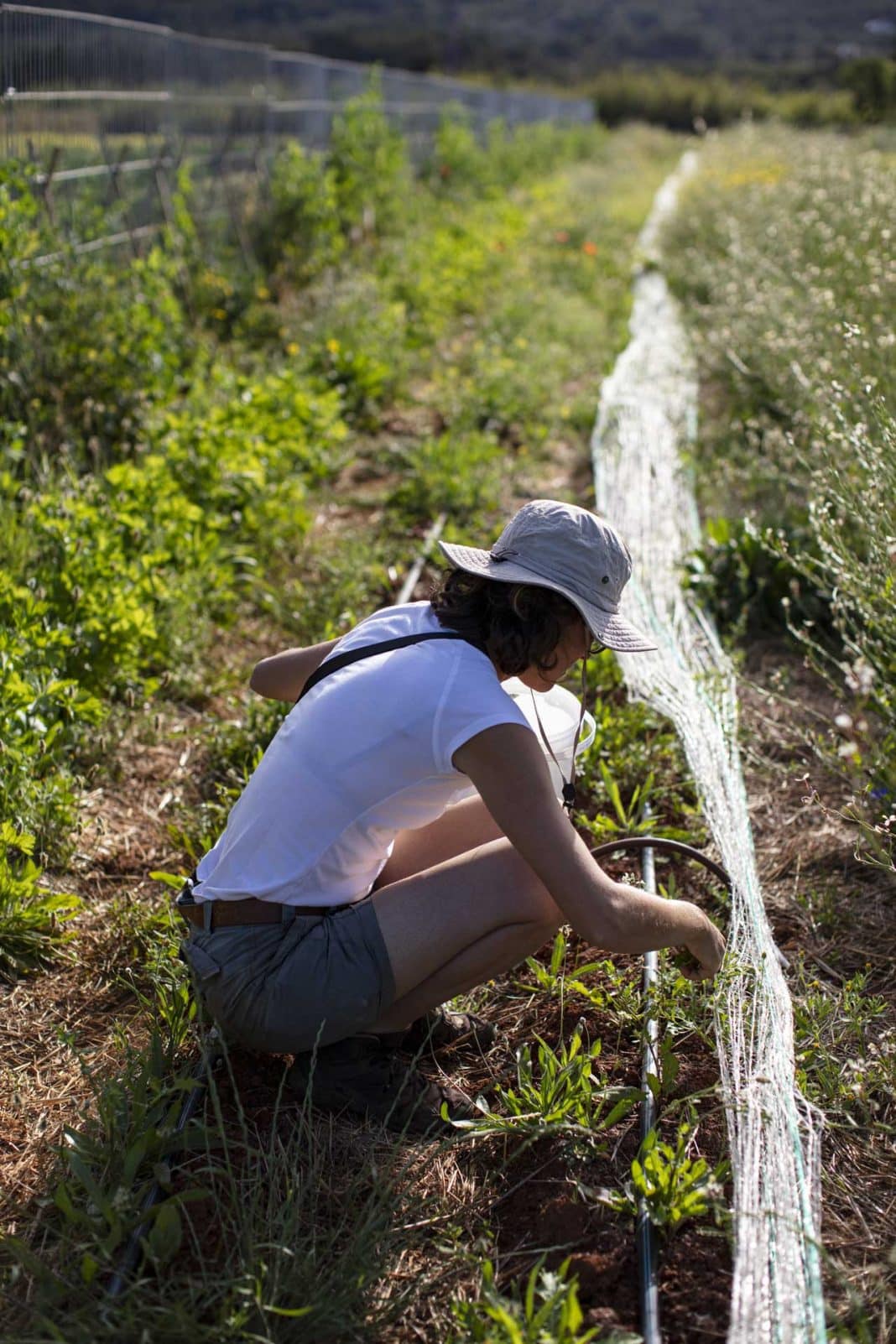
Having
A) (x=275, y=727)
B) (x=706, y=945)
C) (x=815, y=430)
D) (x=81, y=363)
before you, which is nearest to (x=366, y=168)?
(x=81, y=363)

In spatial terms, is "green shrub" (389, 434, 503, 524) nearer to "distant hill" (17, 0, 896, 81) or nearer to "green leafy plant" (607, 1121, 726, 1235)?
"green leafy plant" (607, 1121, 726, 1235)

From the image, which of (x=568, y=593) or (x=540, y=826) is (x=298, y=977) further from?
(x=568, y=593)

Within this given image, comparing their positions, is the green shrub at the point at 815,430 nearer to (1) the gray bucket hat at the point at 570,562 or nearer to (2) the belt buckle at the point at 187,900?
(1) the gray bucket hat at the point at 570,562

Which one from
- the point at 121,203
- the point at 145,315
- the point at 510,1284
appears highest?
the point at 121,203

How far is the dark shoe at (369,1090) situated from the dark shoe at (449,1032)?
0.15 m

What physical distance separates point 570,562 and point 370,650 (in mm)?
404

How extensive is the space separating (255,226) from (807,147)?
732cm

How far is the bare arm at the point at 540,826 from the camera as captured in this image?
203cm

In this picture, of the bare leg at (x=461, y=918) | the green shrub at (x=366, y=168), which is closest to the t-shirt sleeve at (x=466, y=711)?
the bare leg at (x=461, y=918)

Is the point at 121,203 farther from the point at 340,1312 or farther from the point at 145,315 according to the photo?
the point at 340,1312

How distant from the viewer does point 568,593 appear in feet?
6.93

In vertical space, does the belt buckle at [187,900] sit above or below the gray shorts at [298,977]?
above

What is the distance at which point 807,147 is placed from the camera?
1292cm

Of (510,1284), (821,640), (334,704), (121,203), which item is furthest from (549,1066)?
(121,203)
